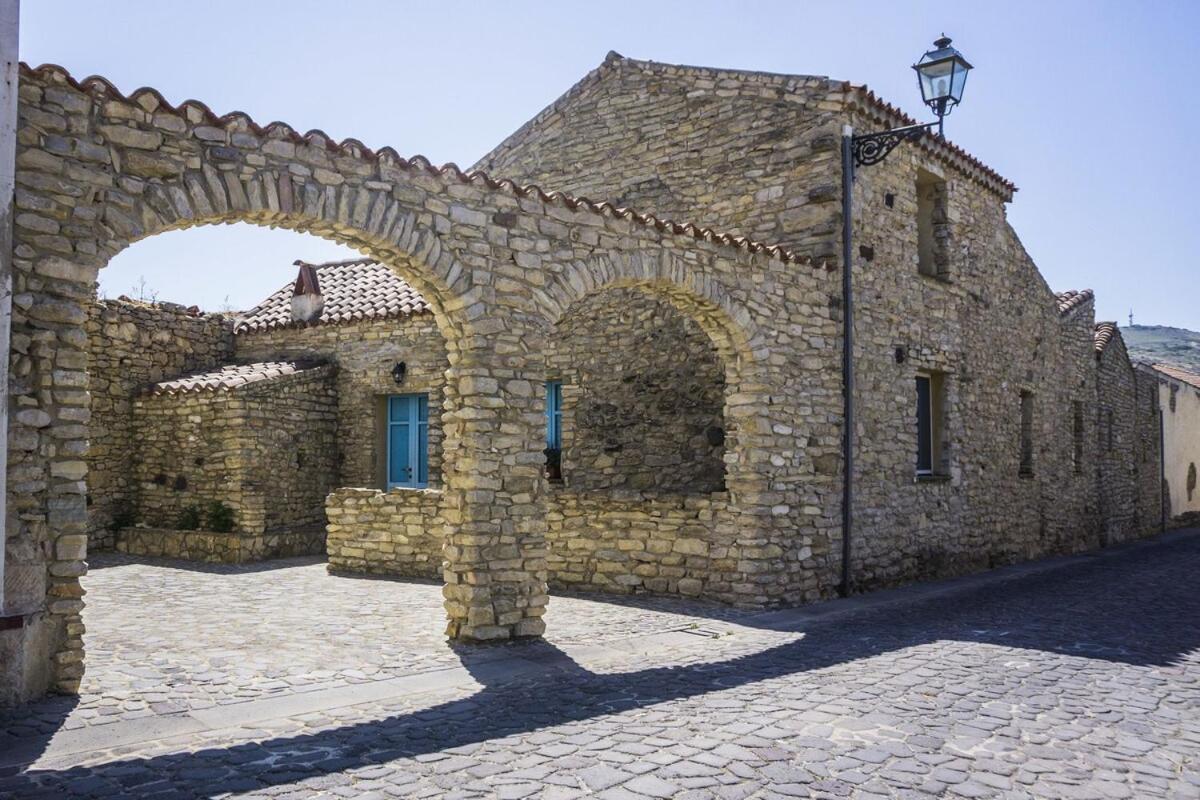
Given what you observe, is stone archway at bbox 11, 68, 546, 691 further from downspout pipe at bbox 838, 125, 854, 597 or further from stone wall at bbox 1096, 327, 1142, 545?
stone wall at bbox 1096, 327, 1142, 545

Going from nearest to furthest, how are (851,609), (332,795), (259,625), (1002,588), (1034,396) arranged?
(332,795) < (259,625) < (851,609) < (1002,588) < (1034,396)

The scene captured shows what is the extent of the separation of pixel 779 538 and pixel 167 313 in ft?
36.5

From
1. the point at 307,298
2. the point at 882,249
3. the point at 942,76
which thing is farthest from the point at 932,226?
the point at 307,298

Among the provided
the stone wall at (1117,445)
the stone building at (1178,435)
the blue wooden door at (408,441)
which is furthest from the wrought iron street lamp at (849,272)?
the stone building at (1178,435)

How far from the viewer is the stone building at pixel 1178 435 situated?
879 inches

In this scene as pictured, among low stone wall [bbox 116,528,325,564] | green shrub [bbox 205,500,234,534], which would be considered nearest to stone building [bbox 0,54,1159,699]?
low stone wall [bbox 116,528,325,564]

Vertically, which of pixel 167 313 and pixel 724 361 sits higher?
pixel 167 313

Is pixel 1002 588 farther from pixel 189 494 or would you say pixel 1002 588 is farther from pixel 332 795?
pixel 189 494

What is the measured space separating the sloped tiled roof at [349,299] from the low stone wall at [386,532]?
340 cm

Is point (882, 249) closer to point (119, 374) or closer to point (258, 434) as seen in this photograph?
point (258, 434)

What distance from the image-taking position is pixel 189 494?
13.4m

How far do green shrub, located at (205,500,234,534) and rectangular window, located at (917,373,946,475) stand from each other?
31.7 ft

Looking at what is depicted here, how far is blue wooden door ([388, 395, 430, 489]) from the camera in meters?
13.9

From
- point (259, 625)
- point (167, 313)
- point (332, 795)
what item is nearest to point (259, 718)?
point (332, 795)
